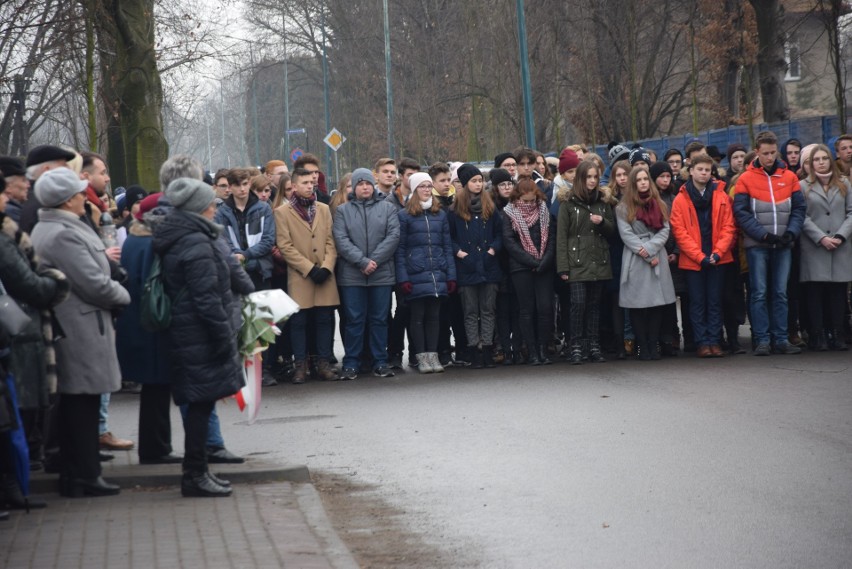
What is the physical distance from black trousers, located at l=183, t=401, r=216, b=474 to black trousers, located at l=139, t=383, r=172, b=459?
0.94m

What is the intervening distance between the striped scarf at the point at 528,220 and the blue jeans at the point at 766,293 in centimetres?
214

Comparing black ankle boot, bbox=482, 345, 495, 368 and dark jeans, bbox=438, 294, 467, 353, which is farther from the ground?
dark jeans, bbox=438, 294, 467, 353

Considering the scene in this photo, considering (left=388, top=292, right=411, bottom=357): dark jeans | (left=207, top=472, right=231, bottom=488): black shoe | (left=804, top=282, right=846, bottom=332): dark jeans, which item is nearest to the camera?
(left=207, top=472, right=231, bottom=488): black shoe

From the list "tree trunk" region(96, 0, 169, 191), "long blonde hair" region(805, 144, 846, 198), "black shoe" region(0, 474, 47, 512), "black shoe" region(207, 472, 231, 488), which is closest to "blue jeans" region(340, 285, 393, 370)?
"long blonde hair" region(805, 144, 846, 198)

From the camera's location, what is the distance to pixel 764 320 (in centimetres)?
1372

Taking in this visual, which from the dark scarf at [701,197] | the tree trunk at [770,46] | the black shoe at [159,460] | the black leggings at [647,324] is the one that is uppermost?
the tree trunk at [770,46]

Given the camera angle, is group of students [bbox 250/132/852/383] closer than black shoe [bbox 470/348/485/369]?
Yes

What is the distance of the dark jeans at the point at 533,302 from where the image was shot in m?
13.8

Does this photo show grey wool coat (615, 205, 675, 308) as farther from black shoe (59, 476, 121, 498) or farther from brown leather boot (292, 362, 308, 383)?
black shoe (59, 476, 121, 498)

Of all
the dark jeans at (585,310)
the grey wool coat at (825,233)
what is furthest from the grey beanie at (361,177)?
the grey wool coat at (825,233)

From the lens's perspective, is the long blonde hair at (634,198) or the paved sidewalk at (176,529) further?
the long blonde hair at (634,198)

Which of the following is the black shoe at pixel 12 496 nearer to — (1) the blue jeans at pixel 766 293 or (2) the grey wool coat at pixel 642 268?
(2) the grey wool coat at pixel 642 268

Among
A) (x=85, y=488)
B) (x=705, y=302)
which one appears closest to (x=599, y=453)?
(x=85, y=488)

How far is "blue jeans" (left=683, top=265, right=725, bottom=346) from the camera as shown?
13.7 m
